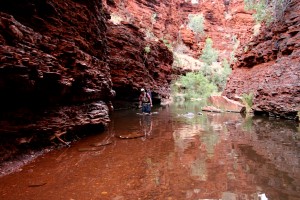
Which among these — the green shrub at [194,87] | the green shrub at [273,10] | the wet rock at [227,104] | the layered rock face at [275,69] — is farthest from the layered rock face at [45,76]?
the green shrub at [194,87]

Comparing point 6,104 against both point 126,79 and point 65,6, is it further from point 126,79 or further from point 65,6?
point 126,79

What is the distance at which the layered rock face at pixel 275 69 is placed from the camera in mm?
10922

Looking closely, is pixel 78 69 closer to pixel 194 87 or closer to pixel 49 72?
pixel 49 72

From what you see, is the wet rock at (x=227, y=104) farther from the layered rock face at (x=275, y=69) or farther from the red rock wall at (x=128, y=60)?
the red rock wall at (x=128, y=60)

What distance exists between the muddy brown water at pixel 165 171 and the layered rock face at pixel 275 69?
5.11m

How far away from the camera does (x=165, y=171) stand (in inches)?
168

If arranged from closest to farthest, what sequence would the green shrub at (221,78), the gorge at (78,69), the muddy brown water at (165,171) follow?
1. the muddy brown water at (165,171)
2. the gorge at (78,69)
3. the green shrub at (221,78)

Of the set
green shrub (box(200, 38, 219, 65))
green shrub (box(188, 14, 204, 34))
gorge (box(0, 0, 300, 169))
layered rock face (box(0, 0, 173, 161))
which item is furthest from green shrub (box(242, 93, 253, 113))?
green shrub (box(188, 14, 204, 34))

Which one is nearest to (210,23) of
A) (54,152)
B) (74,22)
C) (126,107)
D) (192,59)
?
(192,59)

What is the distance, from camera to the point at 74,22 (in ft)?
28.9

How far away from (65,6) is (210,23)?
209 ft

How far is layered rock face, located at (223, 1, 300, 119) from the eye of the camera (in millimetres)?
10922

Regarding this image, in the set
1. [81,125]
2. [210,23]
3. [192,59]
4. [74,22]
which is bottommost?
[81,125]

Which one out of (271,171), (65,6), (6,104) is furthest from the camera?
(65,6)
